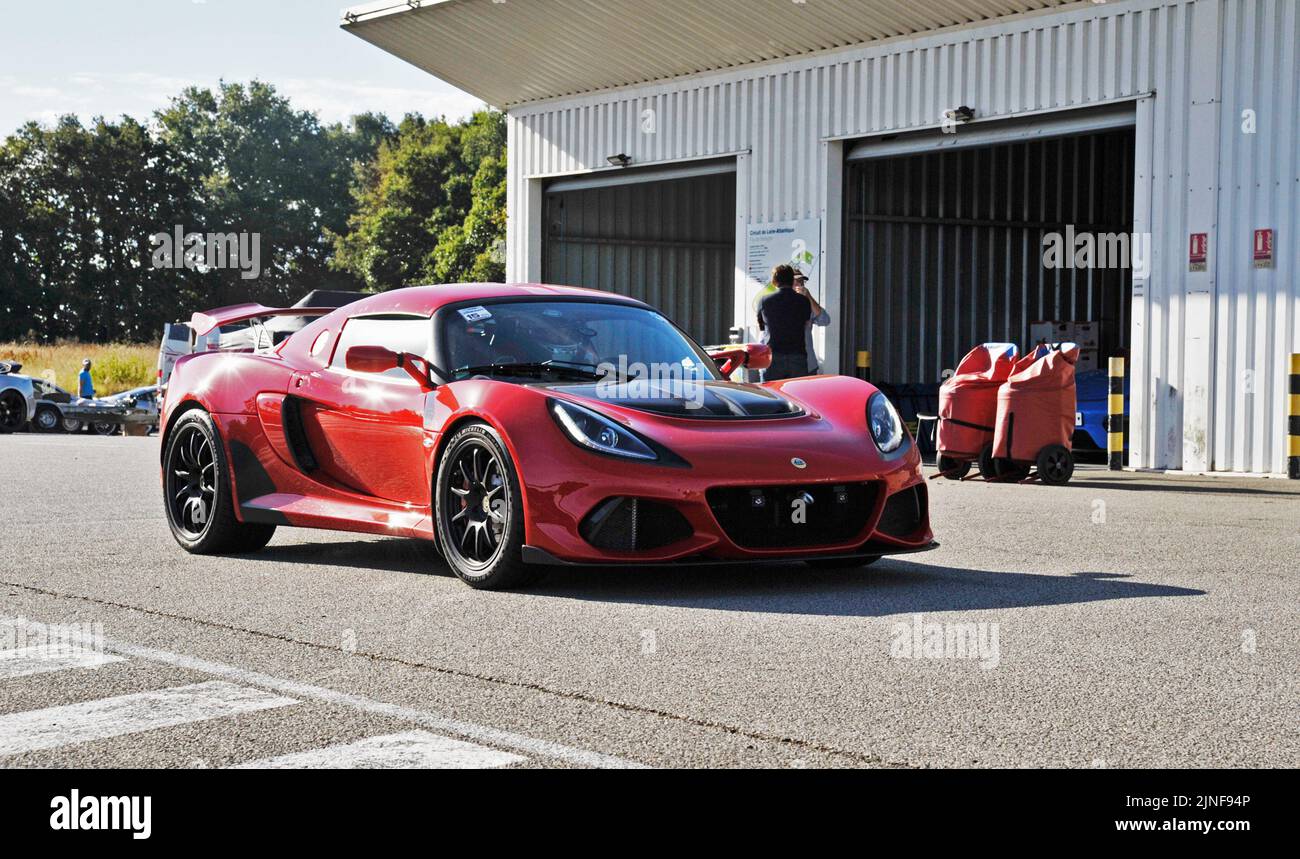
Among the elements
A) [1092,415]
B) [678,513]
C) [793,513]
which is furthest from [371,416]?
[1092,415]

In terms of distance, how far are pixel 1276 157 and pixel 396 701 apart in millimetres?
12935

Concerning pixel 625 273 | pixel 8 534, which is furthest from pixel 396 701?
pixel 625 273

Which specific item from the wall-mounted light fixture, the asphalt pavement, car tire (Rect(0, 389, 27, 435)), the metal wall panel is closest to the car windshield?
the asphalt pavement

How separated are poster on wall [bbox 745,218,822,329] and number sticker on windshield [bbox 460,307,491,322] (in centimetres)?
1300

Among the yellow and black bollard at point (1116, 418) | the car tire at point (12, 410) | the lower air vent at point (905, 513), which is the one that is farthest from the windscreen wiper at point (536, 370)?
the car tire at point (12, 410)

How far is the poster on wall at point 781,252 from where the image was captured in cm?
2036

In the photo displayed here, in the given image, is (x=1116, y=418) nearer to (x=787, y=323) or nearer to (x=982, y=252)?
(x=787, y=323)

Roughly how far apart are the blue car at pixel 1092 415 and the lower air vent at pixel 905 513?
10304 mm

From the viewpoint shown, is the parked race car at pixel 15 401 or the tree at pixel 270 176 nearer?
the parked race car at pixel 15 401

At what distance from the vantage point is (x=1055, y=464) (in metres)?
13.9

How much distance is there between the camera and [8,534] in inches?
360

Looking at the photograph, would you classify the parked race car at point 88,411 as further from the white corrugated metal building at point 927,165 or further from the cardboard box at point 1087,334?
the cardboard box at point 1087,334

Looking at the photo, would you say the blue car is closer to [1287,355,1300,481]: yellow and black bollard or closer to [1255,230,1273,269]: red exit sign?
[1255,230,1273,269]: red exit sign
